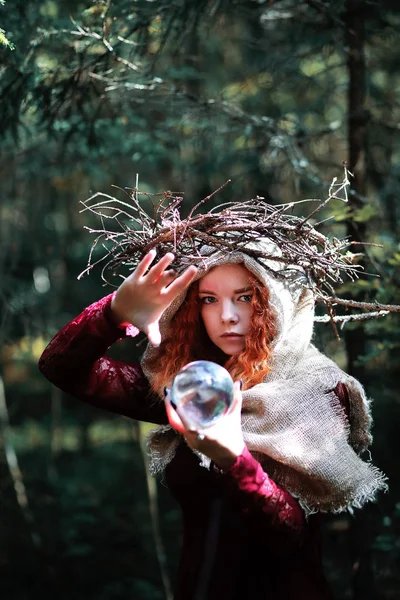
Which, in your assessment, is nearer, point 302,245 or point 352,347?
point 302,245

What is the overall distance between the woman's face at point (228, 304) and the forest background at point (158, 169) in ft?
3.45

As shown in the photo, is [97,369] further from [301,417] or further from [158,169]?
[158,169]

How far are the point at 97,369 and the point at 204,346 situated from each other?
19.2 inches

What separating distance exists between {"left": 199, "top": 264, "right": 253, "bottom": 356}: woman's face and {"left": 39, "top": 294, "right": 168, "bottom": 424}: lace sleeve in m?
0.34

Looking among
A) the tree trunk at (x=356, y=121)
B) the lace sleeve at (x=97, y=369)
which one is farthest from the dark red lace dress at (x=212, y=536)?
the tree trunk at (x=356, y=121)

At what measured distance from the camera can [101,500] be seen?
759 centimetres

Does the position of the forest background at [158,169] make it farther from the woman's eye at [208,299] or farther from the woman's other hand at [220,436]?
the woman's other hand at [220,436]

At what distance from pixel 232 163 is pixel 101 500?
4108 mm

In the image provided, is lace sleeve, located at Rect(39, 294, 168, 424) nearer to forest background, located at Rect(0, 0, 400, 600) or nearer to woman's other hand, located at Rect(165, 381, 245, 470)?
woman's other hand, located at Rect(165, 381, 245, 470)

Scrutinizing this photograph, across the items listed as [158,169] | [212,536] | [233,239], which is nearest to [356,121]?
[233,239]

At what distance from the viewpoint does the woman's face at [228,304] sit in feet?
9.15

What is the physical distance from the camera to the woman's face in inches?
110

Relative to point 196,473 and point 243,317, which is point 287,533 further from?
point 243,317

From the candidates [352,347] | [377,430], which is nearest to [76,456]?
[377,430]
